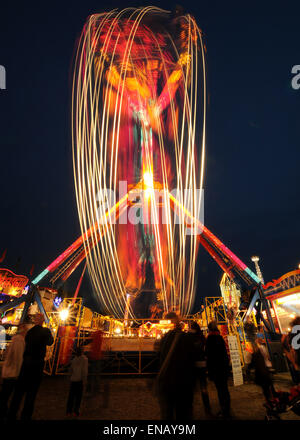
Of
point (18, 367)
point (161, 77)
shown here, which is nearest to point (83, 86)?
point (161, 77)

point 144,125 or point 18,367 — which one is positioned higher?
point 144,125

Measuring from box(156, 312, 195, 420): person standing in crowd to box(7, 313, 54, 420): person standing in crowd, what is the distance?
2448 millimetres

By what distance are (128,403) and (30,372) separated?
2.94m

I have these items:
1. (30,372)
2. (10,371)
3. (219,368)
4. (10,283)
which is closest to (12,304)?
(10,371)

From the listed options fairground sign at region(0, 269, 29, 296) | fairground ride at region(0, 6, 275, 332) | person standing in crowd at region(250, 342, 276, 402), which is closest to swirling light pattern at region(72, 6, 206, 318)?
fairground ride at region(0, 6, 275, 332)

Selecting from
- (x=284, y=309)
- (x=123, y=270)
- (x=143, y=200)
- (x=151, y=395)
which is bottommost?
(x=151, y=395)

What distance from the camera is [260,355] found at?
4.72 metres

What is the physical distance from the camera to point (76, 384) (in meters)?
4.91

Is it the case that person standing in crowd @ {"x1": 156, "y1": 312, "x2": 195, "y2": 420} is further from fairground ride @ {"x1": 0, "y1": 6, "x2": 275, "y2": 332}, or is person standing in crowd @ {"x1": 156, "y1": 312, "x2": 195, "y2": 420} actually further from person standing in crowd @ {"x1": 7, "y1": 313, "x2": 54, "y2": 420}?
fairground ride @ {"x1": 0, "y1": 6, "x2": 275, "y2": 332}

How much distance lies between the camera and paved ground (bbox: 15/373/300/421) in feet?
15.5

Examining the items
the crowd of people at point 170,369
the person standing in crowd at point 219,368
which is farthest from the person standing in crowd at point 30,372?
the person standing in crowd at point 219,368
